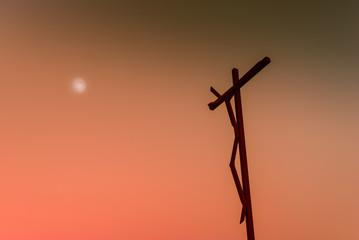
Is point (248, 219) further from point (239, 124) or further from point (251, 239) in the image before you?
point (239, 124)

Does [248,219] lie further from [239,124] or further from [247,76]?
[247,76]

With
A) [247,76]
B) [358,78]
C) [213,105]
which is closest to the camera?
[247,76]

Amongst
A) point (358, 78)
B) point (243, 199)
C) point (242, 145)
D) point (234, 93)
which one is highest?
point (358, 78)

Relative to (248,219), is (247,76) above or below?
above

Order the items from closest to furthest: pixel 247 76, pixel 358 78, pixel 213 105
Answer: pixel 247 76
pixel 213 105
pixel 358 78

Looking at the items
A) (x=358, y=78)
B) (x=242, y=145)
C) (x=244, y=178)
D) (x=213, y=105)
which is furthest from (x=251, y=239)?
(x=358, y=78)

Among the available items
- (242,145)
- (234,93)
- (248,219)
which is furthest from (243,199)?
(234,93)

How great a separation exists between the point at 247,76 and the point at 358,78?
152 centimetres

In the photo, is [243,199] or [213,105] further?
[213,105]

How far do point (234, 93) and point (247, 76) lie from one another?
83 millimetres

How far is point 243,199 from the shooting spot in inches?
34.9

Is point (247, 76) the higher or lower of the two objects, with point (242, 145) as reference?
higher

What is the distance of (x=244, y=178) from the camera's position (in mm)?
887

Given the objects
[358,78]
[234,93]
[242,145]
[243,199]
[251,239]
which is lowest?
[251,239]
